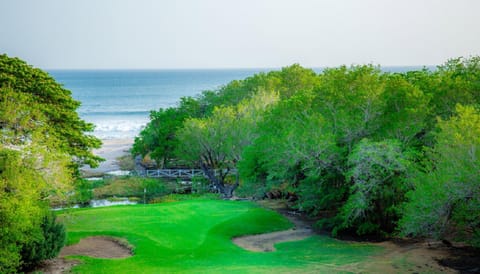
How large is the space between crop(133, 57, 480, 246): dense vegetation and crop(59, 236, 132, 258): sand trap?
9567mm

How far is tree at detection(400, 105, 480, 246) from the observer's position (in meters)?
19.7

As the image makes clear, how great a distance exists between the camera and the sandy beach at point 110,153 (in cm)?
5717

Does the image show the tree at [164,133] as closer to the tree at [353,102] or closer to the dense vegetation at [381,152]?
the dense vegetation at [381,152]

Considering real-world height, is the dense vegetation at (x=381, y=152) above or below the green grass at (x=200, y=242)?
above

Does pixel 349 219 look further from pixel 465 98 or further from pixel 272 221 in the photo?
pixel 465 98

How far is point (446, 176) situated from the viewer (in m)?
19.9

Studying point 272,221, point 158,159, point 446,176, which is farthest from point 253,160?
point 158,159

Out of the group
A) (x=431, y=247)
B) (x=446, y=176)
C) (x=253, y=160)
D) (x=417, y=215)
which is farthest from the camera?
(x=253, y=160)

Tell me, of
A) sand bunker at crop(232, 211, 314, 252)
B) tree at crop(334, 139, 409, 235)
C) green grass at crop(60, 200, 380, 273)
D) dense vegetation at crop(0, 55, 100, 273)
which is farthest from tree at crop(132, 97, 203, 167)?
tree at crop(334, 139, 409, 235)

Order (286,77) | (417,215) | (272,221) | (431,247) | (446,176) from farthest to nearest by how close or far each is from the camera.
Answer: (286,77)
(272,221)
(431,247)
(417,215)
(446,176)

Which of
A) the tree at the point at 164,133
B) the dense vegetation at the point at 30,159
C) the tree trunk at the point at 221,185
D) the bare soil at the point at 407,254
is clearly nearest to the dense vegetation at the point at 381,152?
the bare soil at the point at 407,254

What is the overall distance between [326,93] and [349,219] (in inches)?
292

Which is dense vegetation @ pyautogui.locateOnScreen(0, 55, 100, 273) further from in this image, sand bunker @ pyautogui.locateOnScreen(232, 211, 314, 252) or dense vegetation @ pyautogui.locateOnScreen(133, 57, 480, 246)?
dense vegetation @ pyautogui.locateOnScreen(133, 57, 480, 246)

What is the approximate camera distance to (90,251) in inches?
894
